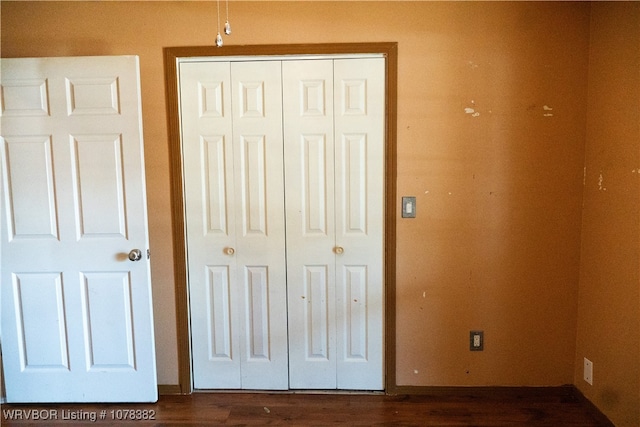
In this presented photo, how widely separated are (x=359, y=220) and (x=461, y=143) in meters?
0.71

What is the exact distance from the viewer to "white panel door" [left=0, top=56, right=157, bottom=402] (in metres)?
2.11

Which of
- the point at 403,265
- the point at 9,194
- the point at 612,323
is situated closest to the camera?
the point at 612,323

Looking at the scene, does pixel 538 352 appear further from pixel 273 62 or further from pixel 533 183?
pixel 273 62

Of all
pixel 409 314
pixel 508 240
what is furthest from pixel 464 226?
pixel 409 314

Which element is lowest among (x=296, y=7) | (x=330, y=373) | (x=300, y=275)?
(x=330, y=373)

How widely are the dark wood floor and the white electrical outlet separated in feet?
0.45

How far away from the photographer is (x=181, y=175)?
90.3 inches

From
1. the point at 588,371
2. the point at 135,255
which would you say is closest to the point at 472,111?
the point at 588,371

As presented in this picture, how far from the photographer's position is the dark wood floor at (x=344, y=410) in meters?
2.15

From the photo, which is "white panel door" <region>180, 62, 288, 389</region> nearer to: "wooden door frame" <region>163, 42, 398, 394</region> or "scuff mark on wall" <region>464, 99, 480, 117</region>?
"wooden door frame" <region>163, 42, 398, 394</region>

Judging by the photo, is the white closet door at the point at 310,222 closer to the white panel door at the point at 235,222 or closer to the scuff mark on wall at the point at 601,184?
the white panel door at the point at 235,222

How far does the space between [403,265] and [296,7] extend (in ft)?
5.10

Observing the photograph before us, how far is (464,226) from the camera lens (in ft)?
7.48

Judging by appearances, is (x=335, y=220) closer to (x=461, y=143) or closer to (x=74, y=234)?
(x=461, y=143)
